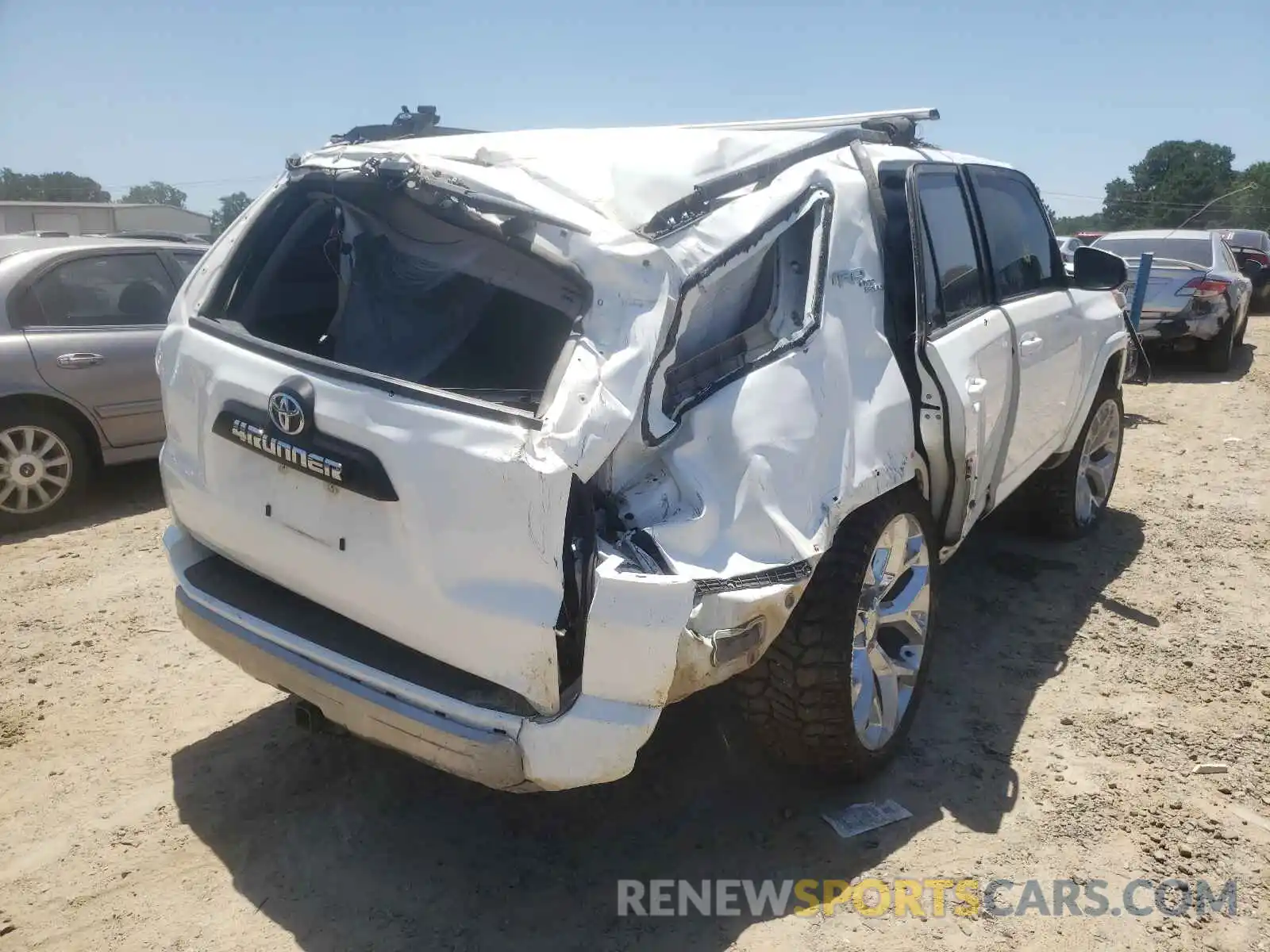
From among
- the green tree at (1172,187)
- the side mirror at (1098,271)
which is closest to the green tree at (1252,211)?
the green tree at (1172,187)

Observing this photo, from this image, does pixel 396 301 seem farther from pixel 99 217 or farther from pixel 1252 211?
pixel 1252 211

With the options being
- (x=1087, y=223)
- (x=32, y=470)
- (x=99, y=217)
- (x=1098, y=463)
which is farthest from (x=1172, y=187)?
(x=32, y=470)

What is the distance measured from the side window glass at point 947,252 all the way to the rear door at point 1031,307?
207 mm

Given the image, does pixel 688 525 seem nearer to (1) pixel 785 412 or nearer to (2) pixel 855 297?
(1) pixel 785 412

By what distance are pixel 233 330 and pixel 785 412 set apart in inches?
64.4

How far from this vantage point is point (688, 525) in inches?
88.6

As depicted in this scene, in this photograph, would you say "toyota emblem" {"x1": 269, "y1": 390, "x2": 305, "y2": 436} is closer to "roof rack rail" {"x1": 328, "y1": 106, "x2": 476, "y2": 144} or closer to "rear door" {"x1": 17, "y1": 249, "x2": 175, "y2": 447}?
"roof rack rail" {"x1": 328, "y1": 106, "x2": 476, "y2": 144}

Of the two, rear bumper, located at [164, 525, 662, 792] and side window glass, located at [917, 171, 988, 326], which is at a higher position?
side window glass, located at [917, 171, 988, 326]

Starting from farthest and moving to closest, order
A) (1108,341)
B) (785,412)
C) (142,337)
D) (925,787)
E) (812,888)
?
(142,337) → (1108,341) → (925,787) → (812,888) → (785,412)

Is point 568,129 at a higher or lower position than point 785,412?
higher

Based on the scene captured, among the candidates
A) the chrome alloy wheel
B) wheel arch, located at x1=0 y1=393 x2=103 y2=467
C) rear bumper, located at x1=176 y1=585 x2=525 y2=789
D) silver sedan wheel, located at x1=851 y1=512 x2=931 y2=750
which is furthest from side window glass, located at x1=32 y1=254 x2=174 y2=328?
the chrome alloy wheel

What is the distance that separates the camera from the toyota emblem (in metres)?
2.42

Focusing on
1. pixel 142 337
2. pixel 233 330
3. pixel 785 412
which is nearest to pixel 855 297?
pixel 785 412

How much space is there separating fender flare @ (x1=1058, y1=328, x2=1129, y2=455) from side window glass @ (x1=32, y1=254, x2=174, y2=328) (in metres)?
5.48
